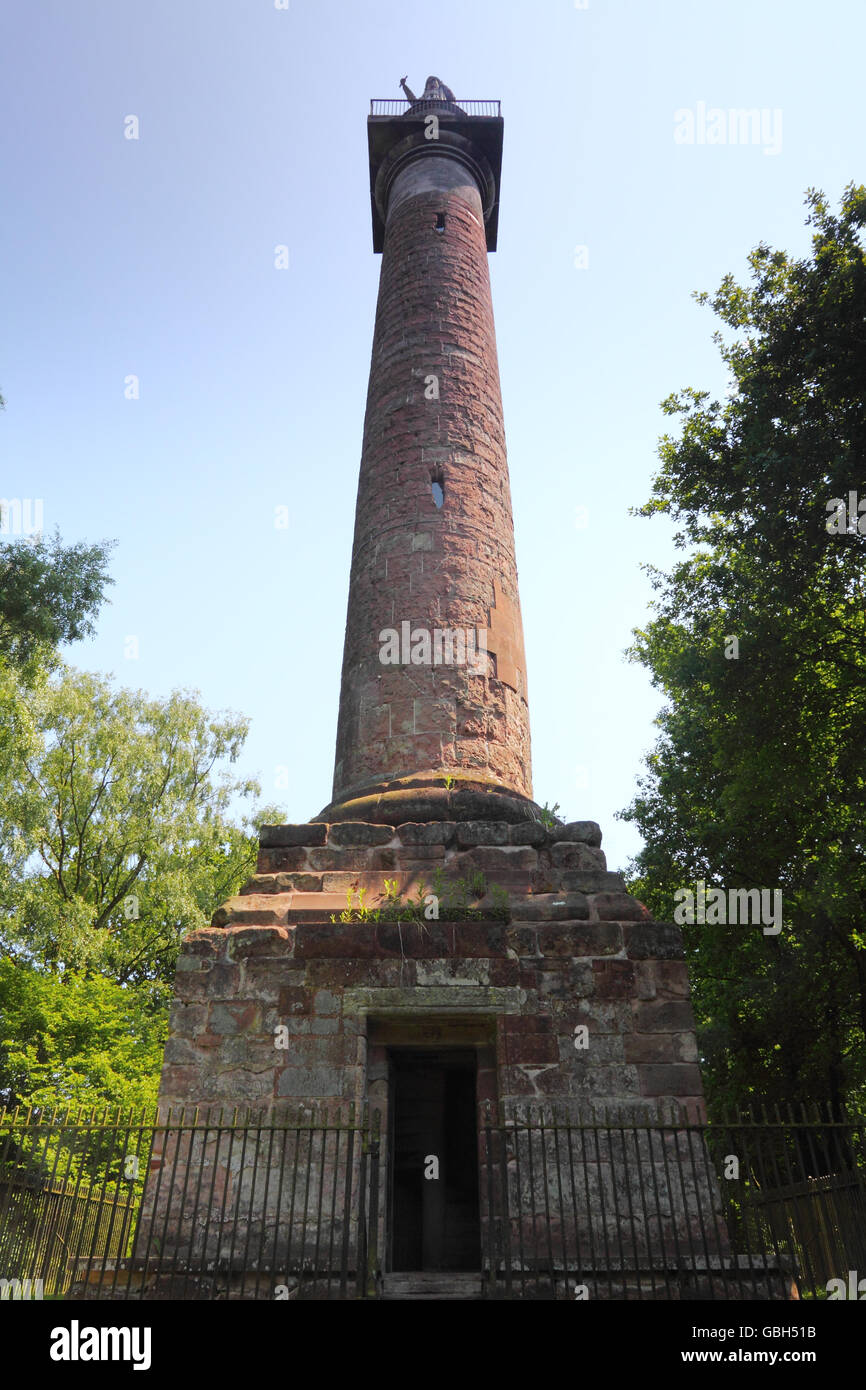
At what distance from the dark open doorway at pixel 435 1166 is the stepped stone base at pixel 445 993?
1.36 meters

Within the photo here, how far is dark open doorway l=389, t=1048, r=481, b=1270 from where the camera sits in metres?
7.98

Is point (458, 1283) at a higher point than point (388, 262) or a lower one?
lower

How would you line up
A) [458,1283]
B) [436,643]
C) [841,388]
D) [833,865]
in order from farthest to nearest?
[833,865]
[841,388]
[436,643]
[458,1283]

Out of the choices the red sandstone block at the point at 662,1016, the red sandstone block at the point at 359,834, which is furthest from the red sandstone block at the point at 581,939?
the red sandstone block at the point at 359,834

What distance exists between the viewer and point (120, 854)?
1944 cm

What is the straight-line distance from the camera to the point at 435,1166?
316 inches

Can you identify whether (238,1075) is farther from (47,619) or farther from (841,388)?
(47,619)

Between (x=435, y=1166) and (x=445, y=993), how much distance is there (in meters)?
2.45

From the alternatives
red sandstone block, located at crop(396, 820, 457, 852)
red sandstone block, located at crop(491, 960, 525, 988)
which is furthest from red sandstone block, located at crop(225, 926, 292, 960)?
red sandstone block, located at crop(491, 960, 525, 988)

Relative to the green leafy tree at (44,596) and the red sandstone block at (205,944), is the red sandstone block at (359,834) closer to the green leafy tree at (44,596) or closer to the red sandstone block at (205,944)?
the red sandstone block at (205,944)

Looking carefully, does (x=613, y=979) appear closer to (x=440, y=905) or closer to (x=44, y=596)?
(x=440, y=905)

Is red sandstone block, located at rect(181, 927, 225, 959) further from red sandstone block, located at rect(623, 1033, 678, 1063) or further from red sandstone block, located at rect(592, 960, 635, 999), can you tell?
red sandstone block, located at rect(623, 1033, 678, 1063)
